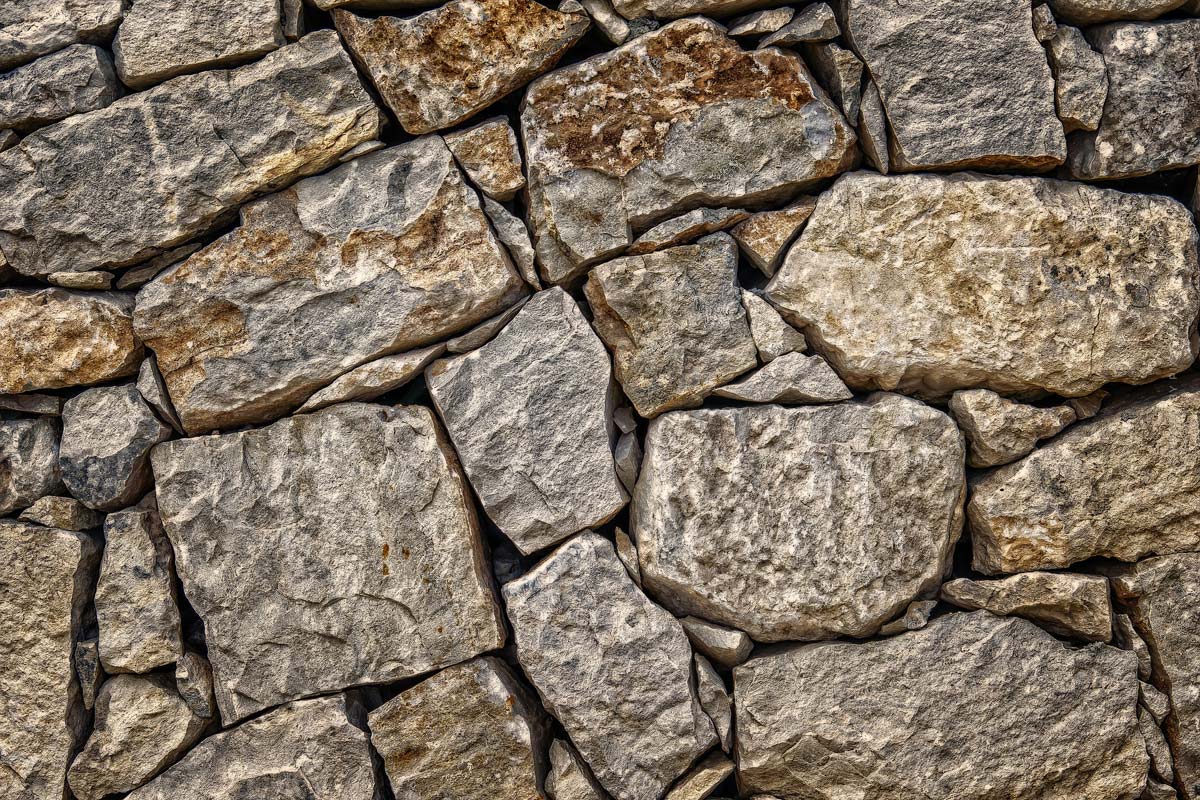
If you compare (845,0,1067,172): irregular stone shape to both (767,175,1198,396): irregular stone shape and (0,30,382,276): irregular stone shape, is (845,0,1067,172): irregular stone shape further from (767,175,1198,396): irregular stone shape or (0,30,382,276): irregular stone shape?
(0,30,382,276): irregular stone shape

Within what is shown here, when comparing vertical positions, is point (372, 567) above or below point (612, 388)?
below

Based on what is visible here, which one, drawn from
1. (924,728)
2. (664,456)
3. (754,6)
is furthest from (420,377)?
(924,728)

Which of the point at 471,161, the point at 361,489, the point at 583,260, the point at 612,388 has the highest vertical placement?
the point at 471,161

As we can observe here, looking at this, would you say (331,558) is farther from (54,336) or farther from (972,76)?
(972,76)

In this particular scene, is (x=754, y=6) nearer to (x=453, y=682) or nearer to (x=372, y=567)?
(x=372, y=567)

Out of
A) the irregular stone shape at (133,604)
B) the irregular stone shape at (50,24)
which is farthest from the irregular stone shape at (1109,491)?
the irregular stone shape at (50,24)

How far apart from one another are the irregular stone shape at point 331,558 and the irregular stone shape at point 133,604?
8cm

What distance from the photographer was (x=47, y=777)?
203 cm

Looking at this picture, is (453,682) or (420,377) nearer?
(453,682)

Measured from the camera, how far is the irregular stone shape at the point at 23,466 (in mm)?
2061

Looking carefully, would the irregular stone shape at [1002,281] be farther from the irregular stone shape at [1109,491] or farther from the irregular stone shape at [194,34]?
the irregular stone shape at [194,34]

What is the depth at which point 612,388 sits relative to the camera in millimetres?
2064

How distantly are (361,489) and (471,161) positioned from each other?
2.99 ft

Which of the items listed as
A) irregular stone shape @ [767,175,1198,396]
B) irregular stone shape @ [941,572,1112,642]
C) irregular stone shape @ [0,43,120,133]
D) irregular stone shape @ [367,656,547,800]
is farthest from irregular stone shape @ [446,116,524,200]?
irregular stone shape @ [941,572,1112,642]
